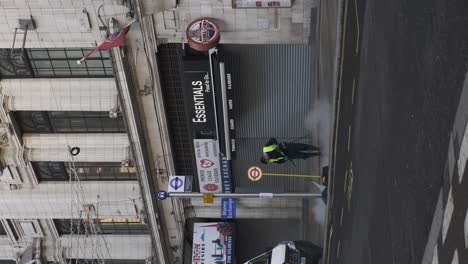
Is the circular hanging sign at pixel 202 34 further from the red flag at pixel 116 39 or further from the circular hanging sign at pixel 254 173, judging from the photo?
the circular hanging sign at pixel 254 173

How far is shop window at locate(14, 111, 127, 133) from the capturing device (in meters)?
25.0

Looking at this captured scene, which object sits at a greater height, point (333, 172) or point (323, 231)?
point (333, 172)

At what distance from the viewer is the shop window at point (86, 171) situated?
26469 millimetres

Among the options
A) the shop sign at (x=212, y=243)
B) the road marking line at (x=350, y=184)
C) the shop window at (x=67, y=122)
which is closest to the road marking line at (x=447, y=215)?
the road marking line at (x=350, y=184)

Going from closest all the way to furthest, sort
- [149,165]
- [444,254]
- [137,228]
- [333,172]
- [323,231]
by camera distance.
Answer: [444,254] < [333,172] < [323,231] < [149,165] < [137,228]

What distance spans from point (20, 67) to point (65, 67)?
1798mm

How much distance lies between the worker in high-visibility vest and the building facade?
1.89m

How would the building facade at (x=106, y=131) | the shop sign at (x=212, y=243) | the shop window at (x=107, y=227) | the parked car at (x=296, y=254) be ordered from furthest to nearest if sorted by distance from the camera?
the shop window at (x=107, y=227)
the shop sign at (x=212, y=243)
the parked car at (x=296, y=254)
the building facade at (x=106, y=131)

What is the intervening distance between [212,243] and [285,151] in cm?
635

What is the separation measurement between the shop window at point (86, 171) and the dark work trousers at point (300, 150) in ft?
22.9

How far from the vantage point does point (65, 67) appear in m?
24.0

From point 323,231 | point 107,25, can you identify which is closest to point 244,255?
point 323,231

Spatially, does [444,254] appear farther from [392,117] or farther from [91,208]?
[91,208]

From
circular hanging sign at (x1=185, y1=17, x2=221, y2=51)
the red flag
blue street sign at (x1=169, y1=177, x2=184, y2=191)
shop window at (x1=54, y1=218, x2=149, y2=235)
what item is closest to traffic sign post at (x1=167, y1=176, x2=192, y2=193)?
blue street sign at (x1=169, y1=177, x2=184, y2=191)
